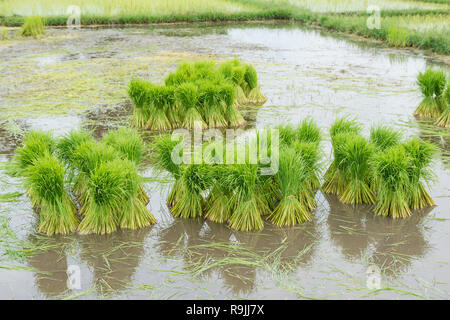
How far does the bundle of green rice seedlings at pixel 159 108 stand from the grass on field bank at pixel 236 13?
32.6 ft

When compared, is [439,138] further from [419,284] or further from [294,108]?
[419,284]

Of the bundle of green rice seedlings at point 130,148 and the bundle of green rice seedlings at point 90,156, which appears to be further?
the bundle of green rice seedlings at point 130,148

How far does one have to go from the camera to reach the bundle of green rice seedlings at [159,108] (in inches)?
269

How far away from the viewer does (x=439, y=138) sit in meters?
6.61

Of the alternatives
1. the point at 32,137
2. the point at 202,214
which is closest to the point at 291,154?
the point at 202,214

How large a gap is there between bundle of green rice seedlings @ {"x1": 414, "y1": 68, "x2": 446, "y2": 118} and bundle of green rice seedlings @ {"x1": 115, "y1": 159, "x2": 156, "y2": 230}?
4770 mm

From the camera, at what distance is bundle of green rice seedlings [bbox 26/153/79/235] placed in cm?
418

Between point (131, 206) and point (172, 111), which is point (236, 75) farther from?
point (131, 206)

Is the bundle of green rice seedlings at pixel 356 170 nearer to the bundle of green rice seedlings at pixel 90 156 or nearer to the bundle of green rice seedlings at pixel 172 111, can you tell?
the bundle of green rice seedlings at pixel 90 156

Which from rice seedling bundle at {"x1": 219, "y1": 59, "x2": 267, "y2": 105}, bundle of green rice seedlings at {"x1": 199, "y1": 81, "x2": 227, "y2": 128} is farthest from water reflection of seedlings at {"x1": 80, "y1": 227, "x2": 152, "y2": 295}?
rice seedling bundle at {"x1": 219, "y1": 59, "x2": 267, "y2": 105}

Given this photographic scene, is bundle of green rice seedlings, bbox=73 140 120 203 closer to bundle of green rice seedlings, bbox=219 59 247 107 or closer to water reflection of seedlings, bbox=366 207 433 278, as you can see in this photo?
water reflection of seedlings, bbox=366 207 433 278

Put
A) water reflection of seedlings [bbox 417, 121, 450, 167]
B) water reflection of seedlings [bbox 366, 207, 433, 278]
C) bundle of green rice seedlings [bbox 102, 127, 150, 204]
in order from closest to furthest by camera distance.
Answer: water reflection of seedlings [bbox 366, 207, 433, 278] < bundle of green rice seedlings [bbox 102, 127, 150, 204] < water reflection of seedlings [bbox 417, 121, 450, 167]

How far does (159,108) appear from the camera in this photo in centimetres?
702

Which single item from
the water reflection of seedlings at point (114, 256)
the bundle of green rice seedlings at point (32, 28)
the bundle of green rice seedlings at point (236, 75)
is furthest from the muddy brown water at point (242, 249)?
the bundle of green rice seedlings at point (32, 28)
